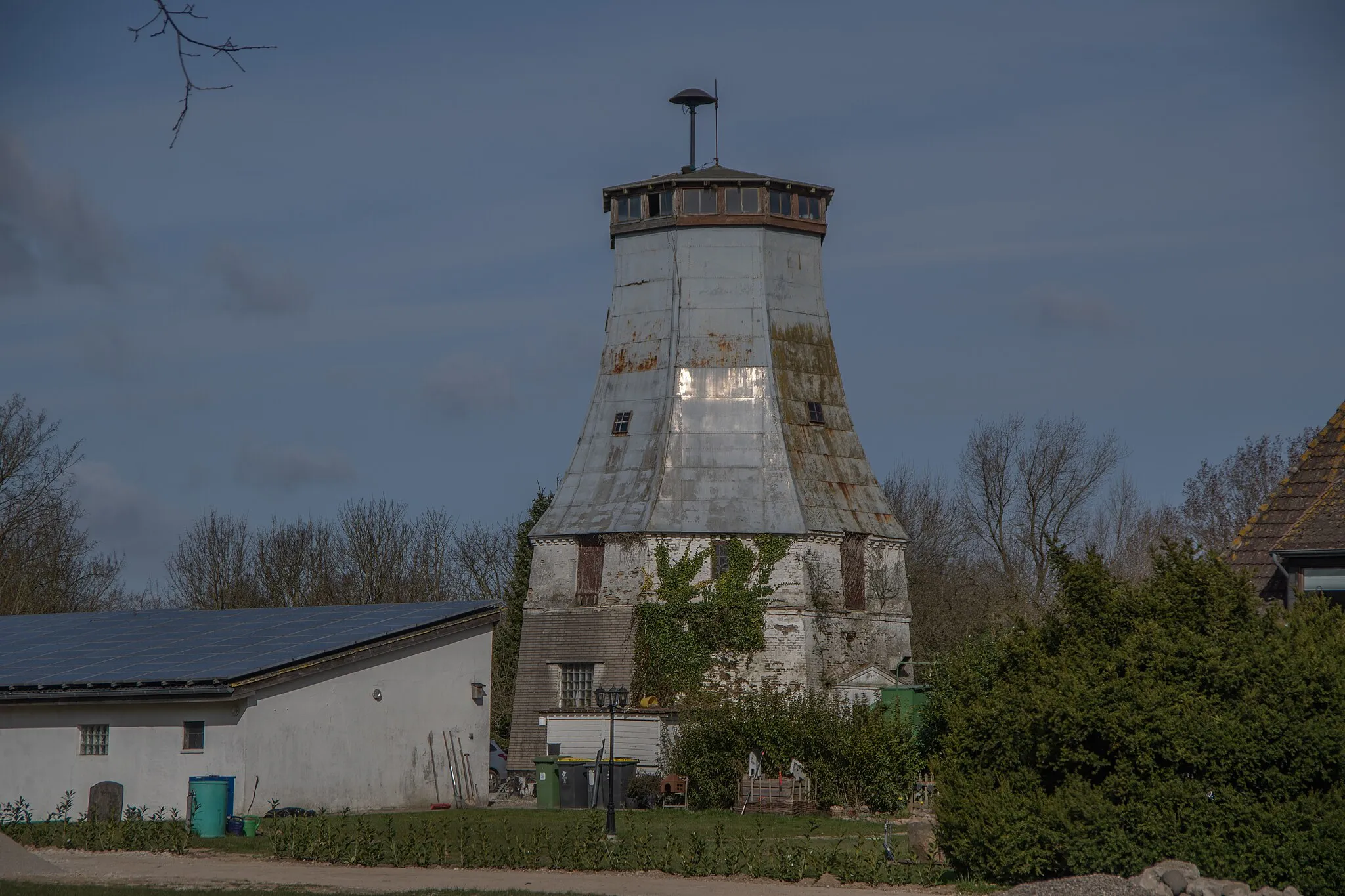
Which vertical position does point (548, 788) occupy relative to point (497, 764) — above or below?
below

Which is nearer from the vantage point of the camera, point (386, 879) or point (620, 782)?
point (386, 879)

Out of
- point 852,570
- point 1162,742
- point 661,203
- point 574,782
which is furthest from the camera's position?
point 661,203

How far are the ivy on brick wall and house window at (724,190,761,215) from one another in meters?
9.88

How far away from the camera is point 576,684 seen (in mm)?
44969

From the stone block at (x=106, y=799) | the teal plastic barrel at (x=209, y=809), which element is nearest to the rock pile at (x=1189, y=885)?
the teal plastic barrel at (x=209, y=809)

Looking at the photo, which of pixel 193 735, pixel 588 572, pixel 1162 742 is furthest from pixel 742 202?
pixel 1162 742

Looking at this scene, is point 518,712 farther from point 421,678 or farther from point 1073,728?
point 1073,728

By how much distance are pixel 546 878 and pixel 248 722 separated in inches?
459

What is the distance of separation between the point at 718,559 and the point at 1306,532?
21.1m

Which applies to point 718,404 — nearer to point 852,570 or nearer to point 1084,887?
point 852,570

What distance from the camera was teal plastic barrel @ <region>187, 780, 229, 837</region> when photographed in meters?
27.7

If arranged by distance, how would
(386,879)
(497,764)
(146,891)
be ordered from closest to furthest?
(146,891) < (386,879) < (497,764)

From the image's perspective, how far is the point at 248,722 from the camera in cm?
3088

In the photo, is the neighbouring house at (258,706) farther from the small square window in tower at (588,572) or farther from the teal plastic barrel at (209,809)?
the small square window in tower at (588,572)
